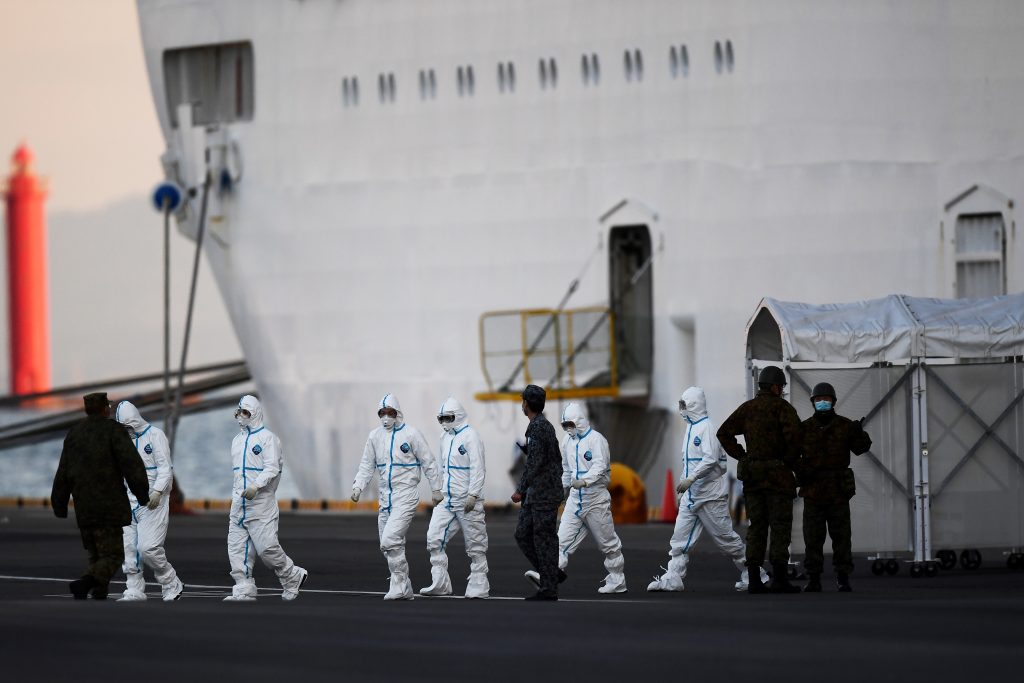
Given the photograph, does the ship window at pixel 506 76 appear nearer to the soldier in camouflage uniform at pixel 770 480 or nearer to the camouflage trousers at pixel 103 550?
the soldier in camouflage uniform at pixel 770 480

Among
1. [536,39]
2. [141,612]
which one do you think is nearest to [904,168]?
[536,39]

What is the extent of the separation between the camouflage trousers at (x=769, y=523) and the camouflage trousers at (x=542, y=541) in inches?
62.2

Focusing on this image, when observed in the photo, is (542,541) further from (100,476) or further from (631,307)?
(631,307)

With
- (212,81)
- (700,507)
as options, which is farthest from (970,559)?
(212,81)

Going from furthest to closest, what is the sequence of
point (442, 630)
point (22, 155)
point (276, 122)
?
point (22, 155), point (276, 122), point (442, 630)

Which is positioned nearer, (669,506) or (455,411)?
(455,411)

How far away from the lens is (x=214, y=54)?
36000 mm

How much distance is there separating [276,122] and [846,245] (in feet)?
33.9

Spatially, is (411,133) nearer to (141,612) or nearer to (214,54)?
(214,54)

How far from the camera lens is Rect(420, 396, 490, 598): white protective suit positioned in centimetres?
1702

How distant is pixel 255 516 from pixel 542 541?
7.73ft

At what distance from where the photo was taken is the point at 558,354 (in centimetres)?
3120

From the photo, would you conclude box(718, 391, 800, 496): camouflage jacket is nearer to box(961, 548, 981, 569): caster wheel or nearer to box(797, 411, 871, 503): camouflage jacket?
box(797, 411, 871, 503): camouflage jacket

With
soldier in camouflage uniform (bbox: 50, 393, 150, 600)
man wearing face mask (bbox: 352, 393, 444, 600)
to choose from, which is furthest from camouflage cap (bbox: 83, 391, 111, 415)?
man wearing face mask (bbox: 352, 393, 444, 600)
